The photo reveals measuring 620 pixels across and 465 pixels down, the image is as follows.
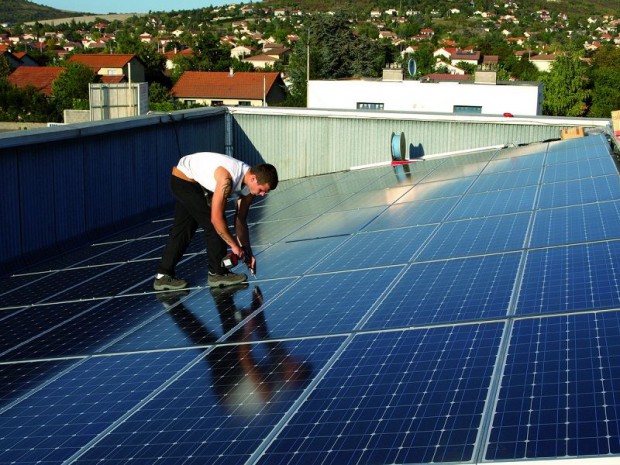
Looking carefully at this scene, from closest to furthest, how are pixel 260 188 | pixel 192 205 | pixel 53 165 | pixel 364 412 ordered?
pixel 364 412 → pixel 260 188 → pixel 192 205 → pixel 53 165

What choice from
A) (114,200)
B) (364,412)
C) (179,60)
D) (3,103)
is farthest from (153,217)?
(179,60)

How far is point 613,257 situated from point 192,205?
3.84 meters

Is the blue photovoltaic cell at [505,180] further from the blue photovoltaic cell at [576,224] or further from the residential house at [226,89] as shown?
the residential house at [226,89]

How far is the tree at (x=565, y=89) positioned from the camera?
310 feet

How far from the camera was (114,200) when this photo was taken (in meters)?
16.8

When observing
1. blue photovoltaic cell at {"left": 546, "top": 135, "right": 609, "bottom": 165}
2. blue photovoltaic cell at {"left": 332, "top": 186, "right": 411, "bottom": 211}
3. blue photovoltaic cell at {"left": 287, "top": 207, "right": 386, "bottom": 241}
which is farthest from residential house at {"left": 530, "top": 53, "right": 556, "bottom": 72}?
blue photovoltaic cell at {"left": 287, "top": 207, "right": 386, "bottom": 241}

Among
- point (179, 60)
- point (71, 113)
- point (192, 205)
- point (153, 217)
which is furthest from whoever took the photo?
point (179, 60)

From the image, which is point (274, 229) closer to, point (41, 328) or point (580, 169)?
point (580, 169)

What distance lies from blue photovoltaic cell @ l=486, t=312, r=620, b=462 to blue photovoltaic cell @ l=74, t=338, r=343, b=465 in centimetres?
124

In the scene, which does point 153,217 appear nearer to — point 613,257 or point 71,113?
point 71,113

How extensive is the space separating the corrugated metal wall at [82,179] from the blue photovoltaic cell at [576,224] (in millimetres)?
8267

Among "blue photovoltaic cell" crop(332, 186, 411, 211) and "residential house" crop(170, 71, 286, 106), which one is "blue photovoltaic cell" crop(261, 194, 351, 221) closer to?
"blue photovoltaic cell" crop(332, 186, 411, 211)

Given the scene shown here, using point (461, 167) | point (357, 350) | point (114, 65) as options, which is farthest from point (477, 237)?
point (114, 65)

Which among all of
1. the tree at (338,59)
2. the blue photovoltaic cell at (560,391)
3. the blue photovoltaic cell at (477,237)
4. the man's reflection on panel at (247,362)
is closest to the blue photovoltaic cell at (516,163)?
the blue photovoltaic cell at (477,237)
